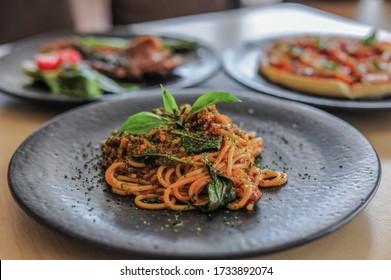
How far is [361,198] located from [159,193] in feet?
2.21

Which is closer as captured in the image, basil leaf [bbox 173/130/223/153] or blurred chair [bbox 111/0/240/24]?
basil leaf [bbox 173/130/223/153]

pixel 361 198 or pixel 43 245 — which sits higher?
pixel 361 198

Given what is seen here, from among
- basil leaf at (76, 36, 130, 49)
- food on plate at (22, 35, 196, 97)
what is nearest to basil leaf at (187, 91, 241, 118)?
food on plate at (22, 35, 196, 97)

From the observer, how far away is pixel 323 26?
447cm

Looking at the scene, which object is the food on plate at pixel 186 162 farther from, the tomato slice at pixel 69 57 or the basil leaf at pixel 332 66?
the tomato slice at pixel 69 57

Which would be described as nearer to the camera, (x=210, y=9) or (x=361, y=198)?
(x=361, y=198)

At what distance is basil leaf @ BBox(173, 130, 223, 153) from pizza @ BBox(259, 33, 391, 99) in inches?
43.3


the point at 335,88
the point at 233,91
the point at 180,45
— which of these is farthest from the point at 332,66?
the point at 180,45

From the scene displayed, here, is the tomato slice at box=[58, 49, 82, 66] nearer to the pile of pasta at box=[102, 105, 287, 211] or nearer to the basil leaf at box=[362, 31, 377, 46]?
the pile of pasta at box=[102, 105, 287, 211]

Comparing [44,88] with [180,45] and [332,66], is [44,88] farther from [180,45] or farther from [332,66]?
[332,66]

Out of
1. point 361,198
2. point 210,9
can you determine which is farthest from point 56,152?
point 210,9

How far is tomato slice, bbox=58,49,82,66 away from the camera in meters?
3.24

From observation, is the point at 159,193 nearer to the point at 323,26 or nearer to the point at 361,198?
the point at 361,198
